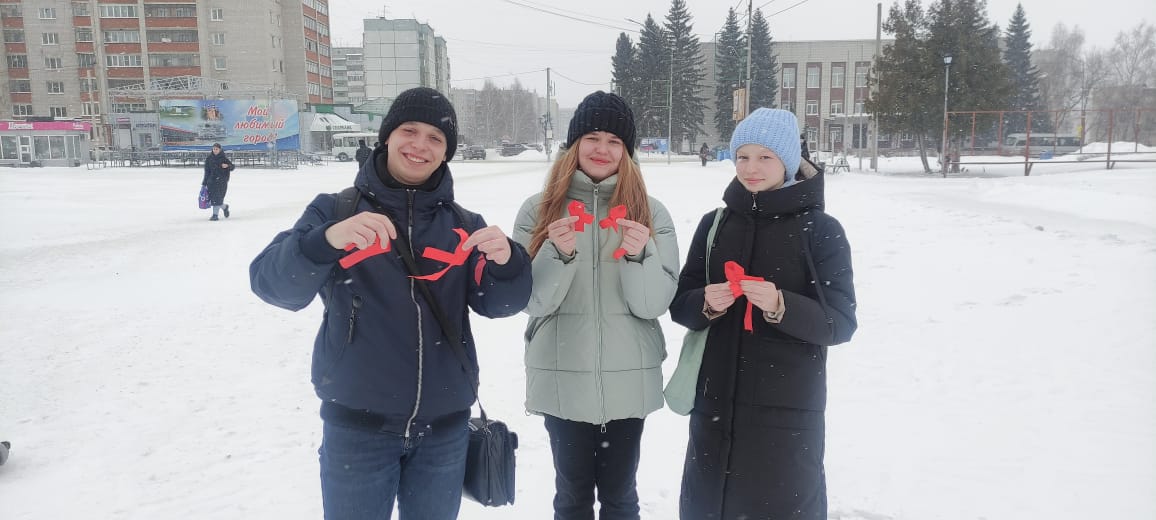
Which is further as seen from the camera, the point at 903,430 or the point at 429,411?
the point at 903,430

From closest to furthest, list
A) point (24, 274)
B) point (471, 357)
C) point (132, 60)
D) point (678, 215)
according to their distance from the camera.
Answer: point (471, 357)
point (24, 274)
point (678, 215)
point (132, 60)

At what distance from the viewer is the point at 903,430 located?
162 inches

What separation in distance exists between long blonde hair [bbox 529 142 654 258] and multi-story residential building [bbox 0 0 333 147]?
79.8 meters

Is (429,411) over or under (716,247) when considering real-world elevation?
under

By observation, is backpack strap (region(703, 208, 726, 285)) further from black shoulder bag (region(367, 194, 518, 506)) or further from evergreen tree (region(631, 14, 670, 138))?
evergreen tree (region(631, 14, 670, 138))

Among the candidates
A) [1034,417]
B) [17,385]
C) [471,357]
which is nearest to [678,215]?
[1034,417]

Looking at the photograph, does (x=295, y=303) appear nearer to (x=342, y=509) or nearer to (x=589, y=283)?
(x=342, y=509)

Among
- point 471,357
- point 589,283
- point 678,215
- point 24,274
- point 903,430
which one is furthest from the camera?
point 678,215

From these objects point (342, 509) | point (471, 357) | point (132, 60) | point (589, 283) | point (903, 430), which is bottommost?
point (903, 430)

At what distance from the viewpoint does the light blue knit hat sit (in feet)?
7.79

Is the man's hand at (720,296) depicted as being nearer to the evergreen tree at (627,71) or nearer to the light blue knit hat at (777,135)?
the light blue knit hat at (777,135)

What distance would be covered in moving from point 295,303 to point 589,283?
99 centimetres

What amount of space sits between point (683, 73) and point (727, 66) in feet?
18.7

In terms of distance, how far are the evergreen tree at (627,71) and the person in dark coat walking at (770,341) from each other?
2693 inches
